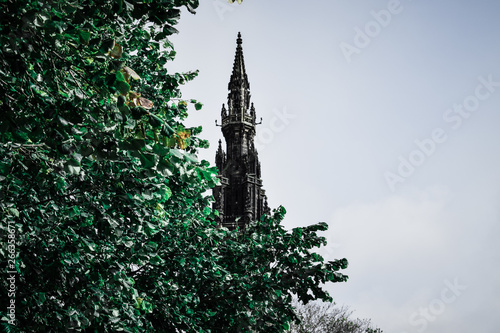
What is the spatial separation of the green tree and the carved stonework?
36.7 meters

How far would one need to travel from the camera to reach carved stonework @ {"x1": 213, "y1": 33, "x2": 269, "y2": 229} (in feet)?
161

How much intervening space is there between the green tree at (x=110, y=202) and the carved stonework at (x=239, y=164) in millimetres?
36693

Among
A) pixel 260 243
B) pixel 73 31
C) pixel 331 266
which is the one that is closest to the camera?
pixel 73 31

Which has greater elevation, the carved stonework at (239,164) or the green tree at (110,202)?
the carved stonework at (239,164)

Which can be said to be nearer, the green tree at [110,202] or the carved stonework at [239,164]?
the green tree at [110,202]

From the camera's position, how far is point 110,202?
6.24 meters

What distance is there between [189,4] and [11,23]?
1.94 meters

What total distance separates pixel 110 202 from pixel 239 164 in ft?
151

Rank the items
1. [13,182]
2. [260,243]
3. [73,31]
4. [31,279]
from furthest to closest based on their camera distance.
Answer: [260,243]
[31,279]
[13,182]
[73,31]

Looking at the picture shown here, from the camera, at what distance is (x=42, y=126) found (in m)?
5.34

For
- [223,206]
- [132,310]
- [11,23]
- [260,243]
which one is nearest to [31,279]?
[132,310]

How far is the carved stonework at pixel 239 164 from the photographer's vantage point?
161 feet

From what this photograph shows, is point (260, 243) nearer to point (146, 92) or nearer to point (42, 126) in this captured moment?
point (146, 92)

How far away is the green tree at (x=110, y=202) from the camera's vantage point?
4777 millimetres
